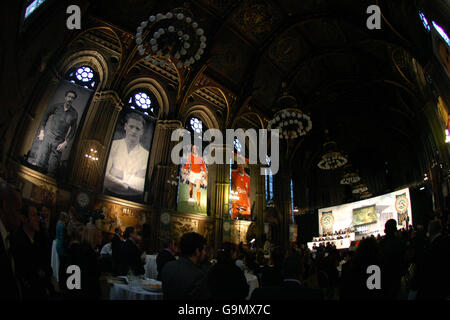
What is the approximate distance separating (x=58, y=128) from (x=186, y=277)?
11089 millimetres

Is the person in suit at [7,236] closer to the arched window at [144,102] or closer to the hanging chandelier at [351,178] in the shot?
the arched window at [144,102]

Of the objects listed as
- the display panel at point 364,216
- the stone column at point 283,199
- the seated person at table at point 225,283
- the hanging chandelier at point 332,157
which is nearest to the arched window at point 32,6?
the seated person at table at point 225,283

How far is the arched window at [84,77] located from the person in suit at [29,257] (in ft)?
37.4

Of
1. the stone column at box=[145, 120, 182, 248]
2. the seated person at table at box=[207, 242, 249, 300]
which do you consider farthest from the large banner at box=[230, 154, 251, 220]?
the seated person at table at box=[207, 242, 249, 300]

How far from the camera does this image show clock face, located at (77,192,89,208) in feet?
34.3

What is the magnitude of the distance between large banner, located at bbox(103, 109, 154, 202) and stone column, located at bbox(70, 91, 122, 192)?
0.44 meters

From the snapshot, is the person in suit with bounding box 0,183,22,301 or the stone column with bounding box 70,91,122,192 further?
the stone column with bounding box 70,91,122,192

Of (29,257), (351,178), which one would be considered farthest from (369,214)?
(29,257)

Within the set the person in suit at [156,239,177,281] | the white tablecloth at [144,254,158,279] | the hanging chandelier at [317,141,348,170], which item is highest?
the hanging chandelier at [317,141,348,170]

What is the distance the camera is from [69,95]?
1166 centimetres

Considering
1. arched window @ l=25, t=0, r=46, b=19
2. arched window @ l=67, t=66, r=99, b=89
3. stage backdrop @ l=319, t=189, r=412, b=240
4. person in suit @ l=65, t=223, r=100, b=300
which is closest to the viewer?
person in suit @ l=65, t=223, r=100, b=300

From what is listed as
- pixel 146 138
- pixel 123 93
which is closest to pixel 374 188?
pixel 146 138

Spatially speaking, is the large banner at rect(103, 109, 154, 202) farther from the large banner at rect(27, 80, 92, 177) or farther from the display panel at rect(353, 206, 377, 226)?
the display panel at rect(353, 206, 377, 226)

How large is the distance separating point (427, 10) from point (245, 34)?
1024 cm
